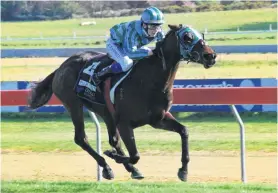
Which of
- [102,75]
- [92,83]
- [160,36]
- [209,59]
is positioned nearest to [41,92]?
[92,83]

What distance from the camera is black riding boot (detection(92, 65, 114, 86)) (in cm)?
684

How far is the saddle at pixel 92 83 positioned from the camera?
269 inches

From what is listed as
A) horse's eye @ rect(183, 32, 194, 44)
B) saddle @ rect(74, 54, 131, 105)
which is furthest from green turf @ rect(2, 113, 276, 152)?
horse's eye @ rect(183, 32, 194, 44)

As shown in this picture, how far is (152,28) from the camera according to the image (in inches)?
256

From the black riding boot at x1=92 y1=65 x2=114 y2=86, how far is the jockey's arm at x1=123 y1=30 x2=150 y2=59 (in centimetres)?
29

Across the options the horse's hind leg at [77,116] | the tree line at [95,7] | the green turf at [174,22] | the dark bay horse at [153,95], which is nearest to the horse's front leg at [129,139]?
A: the dark bay horse at [153,95]

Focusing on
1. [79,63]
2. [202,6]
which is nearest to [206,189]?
[79,63]

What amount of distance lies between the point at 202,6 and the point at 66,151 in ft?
80.9

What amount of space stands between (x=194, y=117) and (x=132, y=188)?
6.13 metres

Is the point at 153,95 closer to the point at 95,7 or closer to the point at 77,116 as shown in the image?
the point at 77,116

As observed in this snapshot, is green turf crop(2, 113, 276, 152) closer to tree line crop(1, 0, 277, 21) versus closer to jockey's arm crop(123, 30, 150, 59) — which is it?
jockey's arm crop(123, 30, 150, 59)

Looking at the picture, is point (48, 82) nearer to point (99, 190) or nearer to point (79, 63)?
point (79, 63)

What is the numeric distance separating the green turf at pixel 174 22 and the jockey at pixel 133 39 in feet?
81.6

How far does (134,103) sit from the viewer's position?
21.6 feet
